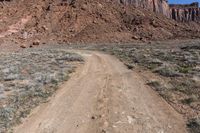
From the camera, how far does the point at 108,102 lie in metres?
12.4

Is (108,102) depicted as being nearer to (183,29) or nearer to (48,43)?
(48,43)

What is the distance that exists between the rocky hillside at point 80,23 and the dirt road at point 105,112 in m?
57.7

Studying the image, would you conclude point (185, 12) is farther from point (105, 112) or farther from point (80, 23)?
point (105, 112)

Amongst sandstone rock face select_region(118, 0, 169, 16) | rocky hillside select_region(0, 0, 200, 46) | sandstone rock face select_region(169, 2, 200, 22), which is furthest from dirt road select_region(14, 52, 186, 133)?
sandstone rock face select_region(169, 2, 200, 22)

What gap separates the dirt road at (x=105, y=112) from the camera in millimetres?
9711

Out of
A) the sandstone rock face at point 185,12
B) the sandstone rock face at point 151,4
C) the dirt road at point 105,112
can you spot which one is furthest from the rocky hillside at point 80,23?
the sandstone rock face at point 185,12

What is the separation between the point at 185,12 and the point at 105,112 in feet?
475

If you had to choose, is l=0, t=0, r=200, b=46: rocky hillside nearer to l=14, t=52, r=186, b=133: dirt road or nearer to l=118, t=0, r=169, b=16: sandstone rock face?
l=118, t=0, r=169, b=16: sandstone rock face

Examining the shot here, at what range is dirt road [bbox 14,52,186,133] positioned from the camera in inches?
382

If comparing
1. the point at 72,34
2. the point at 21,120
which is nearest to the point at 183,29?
the point at 72,34

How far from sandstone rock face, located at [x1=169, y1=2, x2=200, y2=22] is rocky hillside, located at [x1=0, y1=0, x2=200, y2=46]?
5791 centimetres

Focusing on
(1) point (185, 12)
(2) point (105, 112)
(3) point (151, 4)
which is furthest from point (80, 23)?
(1) point (185, 12)

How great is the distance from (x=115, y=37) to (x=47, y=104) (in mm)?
62439

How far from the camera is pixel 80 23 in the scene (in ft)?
256
